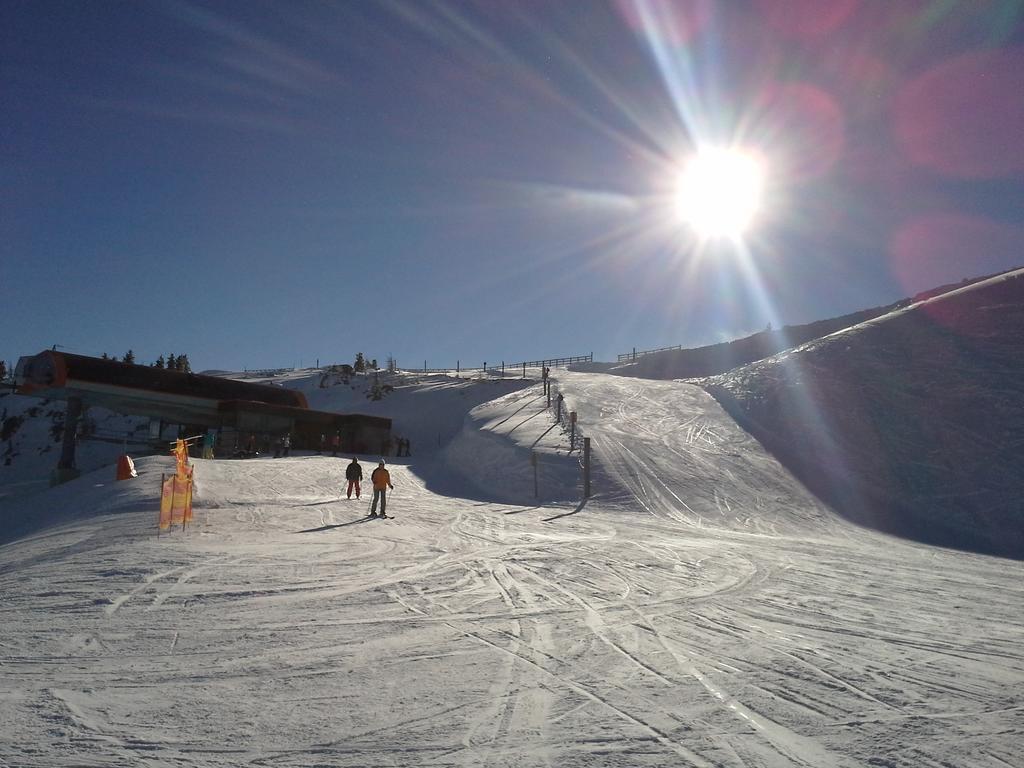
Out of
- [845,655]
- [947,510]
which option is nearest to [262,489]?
[845,655]

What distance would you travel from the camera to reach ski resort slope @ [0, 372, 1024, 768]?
4.53 meters

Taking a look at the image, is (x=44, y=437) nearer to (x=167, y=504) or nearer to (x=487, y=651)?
(x=167, y=504)

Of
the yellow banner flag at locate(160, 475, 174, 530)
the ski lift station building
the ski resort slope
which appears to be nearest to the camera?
the ski resort slope

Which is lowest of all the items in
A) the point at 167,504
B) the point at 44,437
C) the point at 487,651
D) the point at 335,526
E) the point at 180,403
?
the point at 487,651

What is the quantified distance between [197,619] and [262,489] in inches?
589

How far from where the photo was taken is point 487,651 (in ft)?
21.6

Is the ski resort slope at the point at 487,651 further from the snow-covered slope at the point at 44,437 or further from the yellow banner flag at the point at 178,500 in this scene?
the snow-covered slope at the point at 44,437

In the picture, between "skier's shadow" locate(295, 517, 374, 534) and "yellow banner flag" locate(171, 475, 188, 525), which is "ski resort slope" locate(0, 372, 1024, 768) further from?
"yellow banner flag" locate(171, 475, 188, 525)

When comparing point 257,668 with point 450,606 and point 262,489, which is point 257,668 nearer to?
point 450,606

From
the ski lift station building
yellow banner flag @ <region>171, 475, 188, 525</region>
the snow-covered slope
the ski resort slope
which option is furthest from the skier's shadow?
the snow-covered slope

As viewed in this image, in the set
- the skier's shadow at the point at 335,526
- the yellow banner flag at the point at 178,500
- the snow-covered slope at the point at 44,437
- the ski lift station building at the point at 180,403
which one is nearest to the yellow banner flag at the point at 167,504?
the yellow banner flag at the point at 178,500

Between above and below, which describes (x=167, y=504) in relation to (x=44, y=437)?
below

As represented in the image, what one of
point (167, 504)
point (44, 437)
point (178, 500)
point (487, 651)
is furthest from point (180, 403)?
point (487, 651)

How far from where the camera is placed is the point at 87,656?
6066 millimetres
